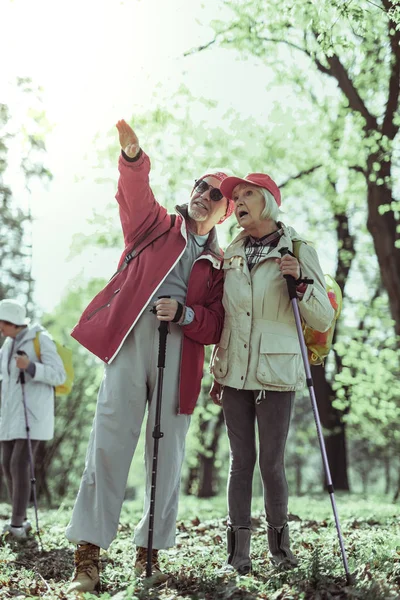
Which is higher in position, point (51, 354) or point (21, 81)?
point (21, 81)

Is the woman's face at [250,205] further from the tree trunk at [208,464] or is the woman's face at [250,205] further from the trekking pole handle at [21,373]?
the tree trunk at [208,464]

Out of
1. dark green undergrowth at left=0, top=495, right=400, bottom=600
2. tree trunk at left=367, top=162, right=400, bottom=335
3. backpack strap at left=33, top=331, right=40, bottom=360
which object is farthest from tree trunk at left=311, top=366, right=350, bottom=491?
backpack strap at left=33, top=331, right=40, bottom=360

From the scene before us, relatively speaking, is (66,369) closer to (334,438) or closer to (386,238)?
(386,238)

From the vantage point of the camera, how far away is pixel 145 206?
4.49 metres

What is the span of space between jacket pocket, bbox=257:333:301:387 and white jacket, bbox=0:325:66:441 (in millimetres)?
3670

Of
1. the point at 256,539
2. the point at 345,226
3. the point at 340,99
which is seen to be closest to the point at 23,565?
the point at 256,539

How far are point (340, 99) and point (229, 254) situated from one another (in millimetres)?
8078

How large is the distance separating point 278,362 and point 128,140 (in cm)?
183

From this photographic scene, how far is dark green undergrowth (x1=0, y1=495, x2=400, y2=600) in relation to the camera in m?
3.71

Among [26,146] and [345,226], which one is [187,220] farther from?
[345,226]

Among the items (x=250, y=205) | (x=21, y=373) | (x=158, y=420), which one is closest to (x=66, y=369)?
(x=21, y=373)

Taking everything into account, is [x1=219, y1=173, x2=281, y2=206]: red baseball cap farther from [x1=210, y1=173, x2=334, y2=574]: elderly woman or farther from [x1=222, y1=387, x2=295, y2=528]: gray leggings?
[x1=222, y1=387, x2=295, y2=528]: gray leggings

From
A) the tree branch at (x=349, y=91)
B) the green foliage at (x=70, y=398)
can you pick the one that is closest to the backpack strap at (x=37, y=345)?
the tree branch at (x=349, y=91)

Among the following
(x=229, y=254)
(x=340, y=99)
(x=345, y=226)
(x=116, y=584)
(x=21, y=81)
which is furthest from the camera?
(x=345, y=226)
